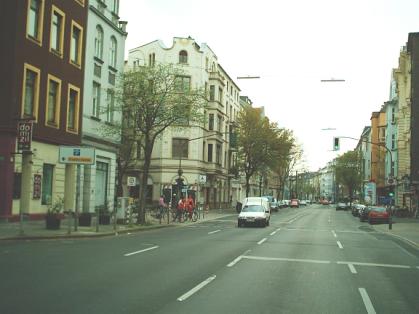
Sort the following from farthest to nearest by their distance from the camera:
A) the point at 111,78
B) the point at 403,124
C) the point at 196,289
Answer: the point at 403,124 → the point at 111,78 → the point at 196,289

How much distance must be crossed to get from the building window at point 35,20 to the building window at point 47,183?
631cm

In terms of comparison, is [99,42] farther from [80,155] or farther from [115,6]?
[80,155]

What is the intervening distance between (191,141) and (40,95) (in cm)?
3687

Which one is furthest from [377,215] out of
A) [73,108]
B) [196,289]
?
[196,289]

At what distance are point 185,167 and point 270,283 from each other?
52.4 meters

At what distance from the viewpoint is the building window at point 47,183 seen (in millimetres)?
28250

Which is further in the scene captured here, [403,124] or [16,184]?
[403,124]

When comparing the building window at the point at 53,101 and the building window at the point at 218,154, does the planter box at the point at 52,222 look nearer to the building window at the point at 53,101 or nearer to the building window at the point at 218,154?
the building window at the point at 53,101

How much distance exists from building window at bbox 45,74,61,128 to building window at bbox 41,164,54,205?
2262 millimetres

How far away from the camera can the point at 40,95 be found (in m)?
27.5

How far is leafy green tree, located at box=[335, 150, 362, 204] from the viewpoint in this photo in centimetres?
13200

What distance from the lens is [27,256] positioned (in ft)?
46.7

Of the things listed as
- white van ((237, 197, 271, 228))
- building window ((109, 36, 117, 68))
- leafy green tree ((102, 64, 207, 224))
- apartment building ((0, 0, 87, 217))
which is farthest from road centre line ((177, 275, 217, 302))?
building window ((109, 36, 117, 68))

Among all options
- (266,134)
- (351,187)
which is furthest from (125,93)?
(351,187)
